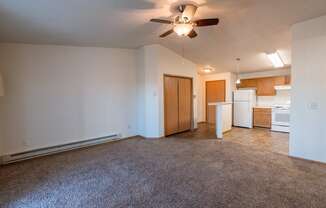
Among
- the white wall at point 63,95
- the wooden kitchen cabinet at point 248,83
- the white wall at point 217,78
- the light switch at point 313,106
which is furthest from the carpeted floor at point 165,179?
the wooden kitchen cabinet at point 248,83

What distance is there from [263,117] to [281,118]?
0.69 metres

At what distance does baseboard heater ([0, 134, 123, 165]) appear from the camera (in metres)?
3.46

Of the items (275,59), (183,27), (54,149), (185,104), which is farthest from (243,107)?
(54,149)

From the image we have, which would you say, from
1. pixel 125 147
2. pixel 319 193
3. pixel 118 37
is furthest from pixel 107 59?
pixel 319 193

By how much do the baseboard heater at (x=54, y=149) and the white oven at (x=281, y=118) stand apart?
529cm

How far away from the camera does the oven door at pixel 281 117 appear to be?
5.64 m

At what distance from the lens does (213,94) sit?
25.2ft

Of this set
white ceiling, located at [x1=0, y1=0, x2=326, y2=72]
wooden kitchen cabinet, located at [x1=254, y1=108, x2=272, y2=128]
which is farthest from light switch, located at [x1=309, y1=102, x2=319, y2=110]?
wooden kitchen cabinet, located at [x1=254, y1=108, x2=272, y2=128]

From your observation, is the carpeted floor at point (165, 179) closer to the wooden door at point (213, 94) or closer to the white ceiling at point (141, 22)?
the white ceiling at point (141, 22)

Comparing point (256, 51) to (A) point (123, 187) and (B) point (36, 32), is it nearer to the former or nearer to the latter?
(A) point (123, 187)

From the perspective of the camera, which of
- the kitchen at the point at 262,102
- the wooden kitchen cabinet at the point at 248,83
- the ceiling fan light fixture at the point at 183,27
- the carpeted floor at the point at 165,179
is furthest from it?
the wooden kitchen cabinet at the point at 248,83

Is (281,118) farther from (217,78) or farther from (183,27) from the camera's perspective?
(183,27)

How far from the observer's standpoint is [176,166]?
10.3 ft

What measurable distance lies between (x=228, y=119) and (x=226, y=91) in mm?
1663
